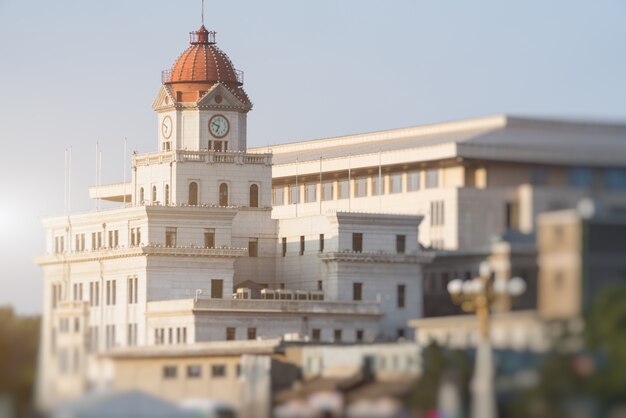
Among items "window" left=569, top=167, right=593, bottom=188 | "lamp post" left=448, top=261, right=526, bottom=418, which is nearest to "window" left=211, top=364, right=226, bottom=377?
"lamp post" left=448, top=261, right=526, bottom=418

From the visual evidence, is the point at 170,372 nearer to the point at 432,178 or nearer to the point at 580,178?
the point at 432,178

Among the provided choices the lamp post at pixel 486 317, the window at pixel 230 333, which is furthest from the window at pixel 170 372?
the lamp post at pixel 486 317

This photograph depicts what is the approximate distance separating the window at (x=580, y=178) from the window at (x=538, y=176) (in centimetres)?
101

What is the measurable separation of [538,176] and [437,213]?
43.3m

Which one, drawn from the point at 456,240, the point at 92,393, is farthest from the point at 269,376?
the point at 92,393

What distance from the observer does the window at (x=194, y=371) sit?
16625cm

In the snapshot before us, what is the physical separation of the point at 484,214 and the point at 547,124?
20.6 feet

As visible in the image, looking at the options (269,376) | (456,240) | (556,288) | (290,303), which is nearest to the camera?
(556,288)

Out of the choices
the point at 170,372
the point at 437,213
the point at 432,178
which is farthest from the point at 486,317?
the point at 432,178

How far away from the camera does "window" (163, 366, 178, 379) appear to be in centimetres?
16512

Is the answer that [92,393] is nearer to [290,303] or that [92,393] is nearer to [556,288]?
[556,288]

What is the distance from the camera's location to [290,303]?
655ft

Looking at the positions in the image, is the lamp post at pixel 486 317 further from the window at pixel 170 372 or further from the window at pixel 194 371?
the window at pixel 194 371

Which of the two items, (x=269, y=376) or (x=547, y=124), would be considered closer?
(x=547, y=124)
